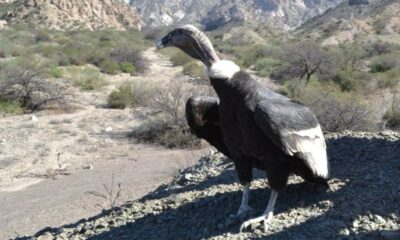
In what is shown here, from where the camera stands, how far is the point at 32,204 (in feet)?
35.2

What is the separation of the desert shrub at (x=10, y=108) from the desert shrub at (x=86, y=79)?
4345mm

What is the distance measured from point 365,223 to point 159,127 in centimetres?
1200

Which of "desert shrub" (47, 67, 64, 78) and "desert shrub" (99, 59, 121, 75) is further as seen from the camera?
"desert shrub" (99, 59, 121, 75)

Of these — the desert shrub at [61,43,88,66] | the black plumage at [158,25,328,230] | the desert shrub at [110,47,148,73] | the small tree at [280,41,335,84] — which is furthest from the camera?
the desert shrub at [61,43,88,66]

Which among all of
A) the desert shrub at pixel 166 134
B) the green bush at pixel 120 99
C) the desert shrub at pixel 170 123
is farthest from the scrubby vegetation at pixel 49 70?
the desert shrub at pixel 166 134

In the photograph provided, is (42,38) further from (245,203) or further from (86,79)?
(245,203)

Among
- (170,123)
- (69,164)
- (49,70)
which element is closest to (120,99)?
(170,123)

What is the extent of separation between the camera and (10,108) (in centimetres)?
1973

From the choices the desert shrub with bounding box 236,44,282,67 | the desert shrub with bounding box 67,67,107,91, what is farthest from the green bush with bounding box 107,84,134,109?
the desert shrub with bounding box 236,44,282,67

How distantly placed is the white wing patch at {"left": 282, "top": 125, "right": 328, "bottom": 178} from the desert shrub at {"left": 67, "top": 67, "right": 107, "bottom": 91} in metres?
20.0

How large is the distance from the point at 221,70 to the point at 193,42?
0.36 m

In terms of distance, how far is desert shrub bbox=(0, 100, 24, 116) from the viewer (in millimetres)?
19597

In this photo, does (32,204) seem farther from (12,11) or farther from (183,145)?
(12,11)

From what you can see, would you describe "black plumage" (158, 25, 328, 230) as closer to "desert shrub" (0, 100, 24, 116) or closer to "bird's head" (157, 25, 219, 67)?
"bird's head" (157, 25, 219, 67)
